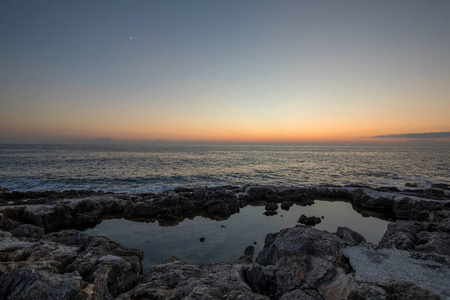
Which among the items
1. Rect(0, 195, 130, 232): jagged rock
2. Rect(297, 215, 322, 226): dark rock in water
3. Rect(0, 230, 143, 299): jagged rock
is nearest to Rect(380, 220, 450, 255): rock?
Rect(297, 215, 322, 226): dark rock in water

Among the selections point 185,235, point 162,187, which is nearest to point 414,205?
point 185,235

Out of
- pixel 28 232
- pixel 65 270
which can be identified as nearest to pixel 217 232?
pixel 65 270

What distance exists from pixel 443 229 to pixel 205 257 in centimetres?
1288

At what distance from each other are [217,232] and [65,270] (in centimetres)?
959

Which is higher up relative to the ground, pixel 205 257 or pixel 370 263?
pixel 370 263

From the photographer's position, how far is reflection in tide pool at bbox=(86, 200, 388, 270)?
40.0 ft

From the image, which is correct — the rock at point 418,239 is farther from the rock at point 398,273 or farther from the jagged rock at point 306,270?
the jagged rock at point 306,270

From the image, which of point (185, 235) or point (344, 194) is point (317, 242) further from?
point (344, 194)

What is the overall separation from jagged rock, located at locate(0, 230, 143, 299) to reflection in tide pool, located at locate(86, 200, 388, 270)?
10.6 ft

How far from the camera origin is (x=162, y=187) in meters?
32.1

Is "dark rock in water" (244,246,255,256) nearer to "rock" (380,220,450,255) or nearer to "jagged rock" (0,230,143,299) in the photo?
"jagged rock" (0,230,143,299)

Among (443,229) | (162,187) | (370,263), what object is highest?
(370,263)

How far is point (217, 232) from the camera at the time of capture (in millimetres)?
15133

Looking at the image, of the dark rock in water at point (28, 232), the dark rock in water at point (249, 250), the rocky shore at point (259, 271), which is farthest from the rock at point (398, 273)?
the dark rock in water at point (28, 232)
